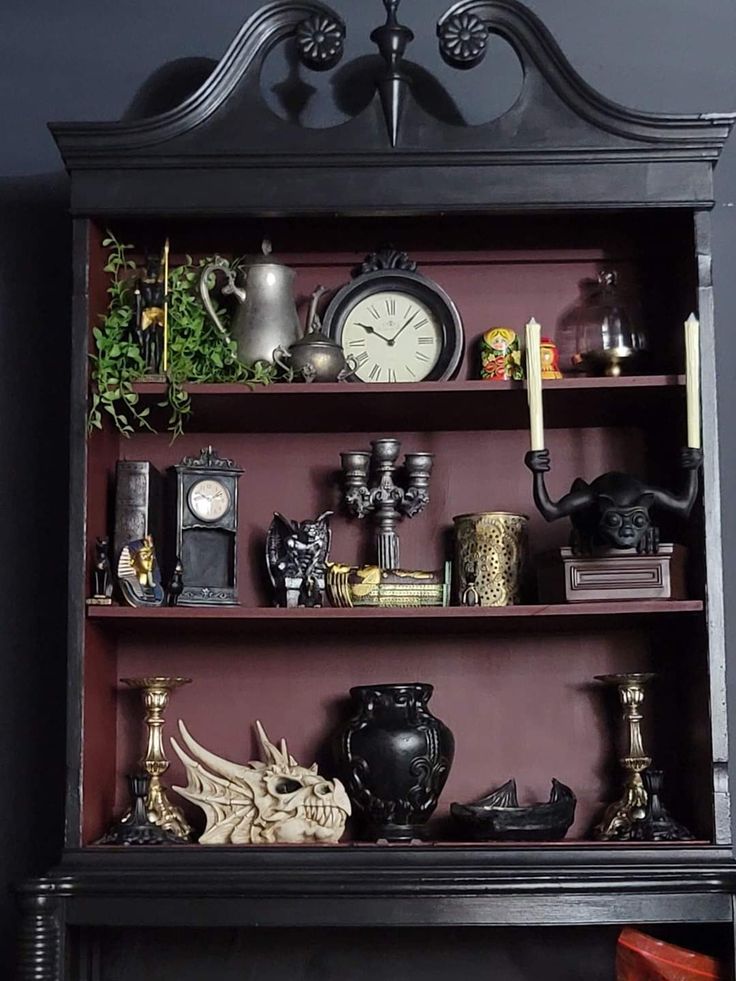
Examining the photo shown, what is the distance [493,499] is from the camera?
9.20 feet

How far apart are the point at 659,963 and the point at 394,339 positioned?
1.22 m

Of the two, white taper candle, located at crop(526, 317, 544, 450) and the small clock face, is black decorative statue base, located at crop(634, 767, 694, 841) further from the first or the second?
the small clock face

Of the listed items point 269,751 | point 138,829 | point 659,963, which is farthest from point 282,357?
point 659,963

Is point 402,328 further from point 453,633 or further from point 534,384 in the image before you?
point 453,633

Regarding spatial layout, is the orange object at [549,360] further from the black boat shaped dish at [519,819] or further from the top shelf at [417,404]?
the black boat shaped dish at [519,819]

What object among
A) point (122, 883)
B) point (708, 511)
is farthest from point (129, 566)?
point (708, 511)

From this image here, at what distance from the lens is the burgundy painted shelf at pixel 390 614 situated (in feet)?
8.02

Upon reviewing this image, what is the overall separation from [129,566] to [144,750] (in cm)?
38

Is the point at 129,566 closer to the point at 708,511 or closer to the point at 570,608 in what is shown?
the point at 570,608

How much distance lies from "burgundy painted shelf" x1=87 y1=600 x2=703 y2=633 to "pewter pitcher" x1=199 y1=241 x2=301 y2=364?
1.59ft

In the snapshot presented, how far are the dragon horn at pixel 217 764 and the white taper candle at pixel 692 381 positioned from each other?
0.98 m

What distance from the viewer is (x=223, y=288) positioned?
2.73m

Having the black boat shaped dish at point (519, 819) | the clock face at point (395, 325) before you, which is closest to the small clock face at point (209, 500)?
the clock face at point (395, 325)

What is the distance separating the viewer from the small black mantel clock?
2637mm
